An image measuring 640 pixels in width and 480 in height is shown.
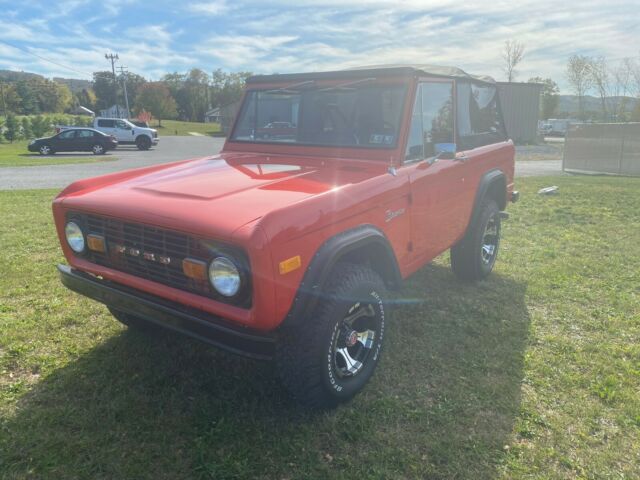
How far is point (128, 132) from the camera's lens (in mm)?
29078

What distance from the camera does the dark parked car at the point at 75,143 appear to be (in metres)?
24.2

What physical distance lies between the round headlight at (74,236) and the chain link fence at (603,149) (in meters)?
17.5

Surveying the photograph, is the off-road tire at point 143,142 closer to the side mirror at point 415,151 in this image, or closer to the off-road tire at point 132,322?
the off-road tire at point 132,322

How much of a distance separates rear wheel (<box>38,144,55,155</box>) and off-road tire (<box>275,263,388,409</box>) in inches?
1009

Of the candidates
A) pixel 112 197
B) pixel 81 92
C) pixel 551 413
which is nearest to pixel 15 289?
pixel 112 197

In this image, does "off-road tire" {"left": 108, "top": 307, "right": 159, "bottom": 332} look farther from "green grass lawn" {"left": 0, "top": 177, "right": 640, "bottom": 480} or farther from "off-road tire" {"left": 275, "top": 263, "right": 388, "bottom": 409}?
"off-road tire" {"left": 275, "top": 263, "right": 388, "bottom": 409}

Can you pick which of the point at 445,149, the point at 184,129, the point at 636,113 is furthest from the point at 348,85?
the point at 184,129

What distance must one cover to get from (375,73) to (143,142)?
27968mm

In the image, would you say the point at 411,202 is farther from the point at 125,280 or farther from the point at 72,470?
the point at 72,470

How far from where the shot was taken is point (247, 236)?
2.28 m

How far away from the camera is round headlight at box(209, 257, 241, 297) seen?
7.81 ft

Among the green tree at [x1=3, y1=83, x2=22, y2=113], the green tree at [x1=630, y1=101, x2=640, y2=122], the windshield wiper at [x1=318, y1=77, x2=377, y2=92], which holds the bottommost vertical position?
the windshield wiper at [x1=318, y1=77, x2=377, y2=92]

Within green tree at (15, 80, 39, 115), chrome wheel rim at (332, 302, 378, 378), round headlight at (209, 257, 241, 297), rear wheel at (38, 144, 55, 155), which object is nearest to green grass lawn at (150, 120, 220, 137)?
green tree at (15, 80, 39, 115)

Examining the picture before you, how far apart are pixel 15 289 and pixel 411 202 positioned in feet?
12.4
